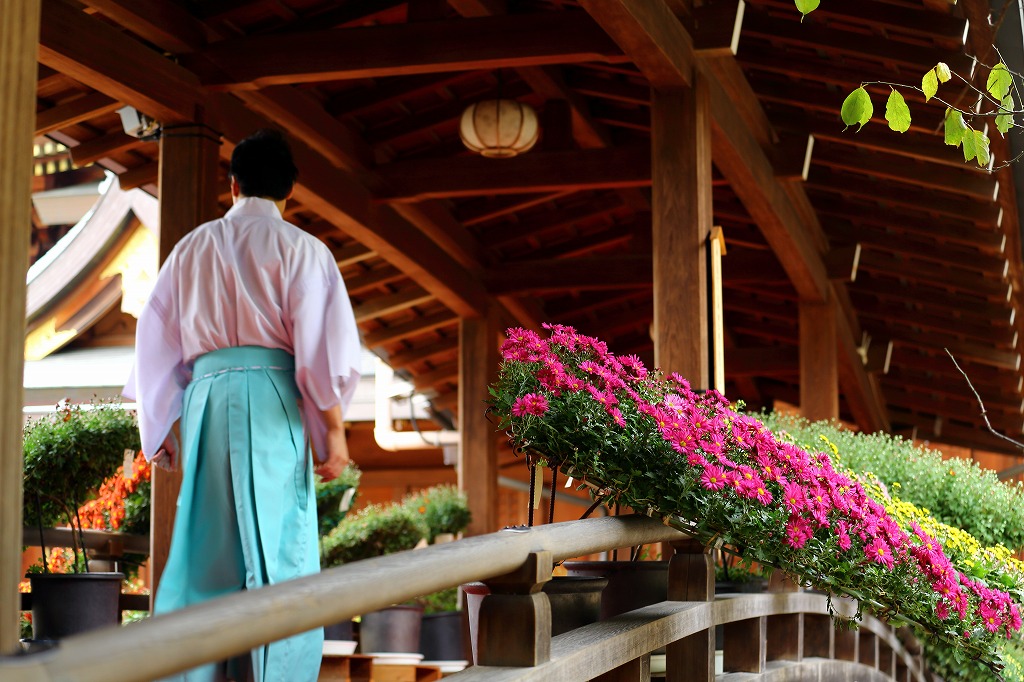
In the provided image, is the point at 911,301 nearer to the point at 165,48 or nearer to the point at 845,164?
the point at 845,164

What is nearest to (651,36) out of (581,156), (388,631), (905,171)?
(581,156)

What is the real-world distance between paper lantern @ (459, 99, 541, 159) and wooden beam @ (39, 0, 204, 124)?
163 cm

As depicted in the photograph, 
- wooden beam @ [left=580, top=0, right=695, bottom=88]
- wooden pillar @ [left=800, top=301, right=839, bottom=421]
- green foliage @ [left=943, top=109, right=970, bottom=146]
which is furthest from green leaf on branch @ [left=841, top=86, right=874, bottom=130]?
wooden pillar @ [left=800, top=301, right=839, bottom=421]

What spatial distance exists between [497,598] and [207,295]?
107cm

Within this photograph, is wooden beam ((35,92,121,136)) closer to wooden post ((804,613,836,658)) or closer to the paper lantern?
the paper lantern

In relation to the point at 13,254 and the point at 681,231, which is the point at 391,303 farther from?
the point at 13,254

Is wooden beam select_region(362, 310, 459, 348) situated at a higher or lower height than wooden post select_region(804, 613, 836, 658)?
higher

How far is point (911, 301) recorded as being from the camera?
10078 millimetres

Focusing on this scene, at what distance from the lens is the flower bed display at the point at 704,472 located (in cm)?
271

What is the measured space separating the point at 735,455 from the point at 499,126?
3.95 metres

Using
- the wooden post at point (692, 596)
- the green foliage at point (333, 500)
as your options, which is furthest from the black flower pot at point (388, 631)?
the wooden post at point (692, 596)

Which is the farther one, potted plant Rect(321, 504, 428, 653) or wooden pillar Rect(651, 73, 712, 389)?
potted plant Rect(321, 504, 428, 653)

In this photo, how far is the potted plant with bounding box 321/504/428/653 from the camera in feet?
20.0

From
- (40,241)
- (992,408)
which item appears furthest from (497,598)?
(992,408)
